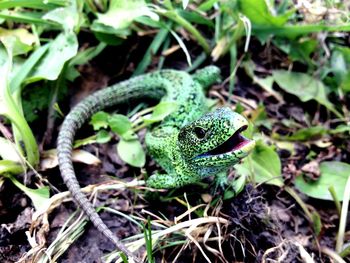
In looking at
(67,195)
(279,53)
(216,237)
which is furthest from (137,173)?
(279,53)

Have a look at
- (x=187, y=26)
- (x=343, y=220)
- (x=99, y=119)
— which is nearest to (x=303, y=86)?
(x=187, y=26)

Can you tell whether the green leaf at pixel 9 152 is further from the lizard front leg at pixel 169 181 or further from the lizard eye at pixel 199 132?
the lizard eye at pixel 199 132

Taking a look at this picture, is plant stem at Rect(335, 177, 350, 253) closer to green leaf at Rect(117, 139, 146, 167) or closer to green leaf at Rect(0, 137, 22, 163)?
green leaf at Rect(117, 139, 146, 167)

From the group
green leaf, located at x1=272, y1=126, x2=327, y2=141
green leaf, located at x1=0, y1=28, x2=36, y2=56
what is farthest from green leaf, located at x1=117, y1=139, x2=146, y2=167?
green leaf, located at x1=272, y1=126, x2=327, y2=141

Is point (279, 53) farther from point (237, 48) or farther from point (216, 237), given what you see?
point (216, 237)

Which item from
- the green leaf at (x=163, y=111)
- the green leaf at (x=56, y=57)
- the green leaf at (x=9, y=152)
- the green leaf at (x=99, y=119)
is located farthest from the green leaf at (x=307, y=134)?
the green leaf at (x=9, y=152)

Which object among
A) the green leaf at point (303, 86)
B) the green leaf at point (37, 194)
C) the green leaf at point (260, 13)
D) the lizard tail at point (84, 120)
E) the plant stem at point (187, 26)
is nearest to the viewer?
the lizard tail at point (84, 120)
